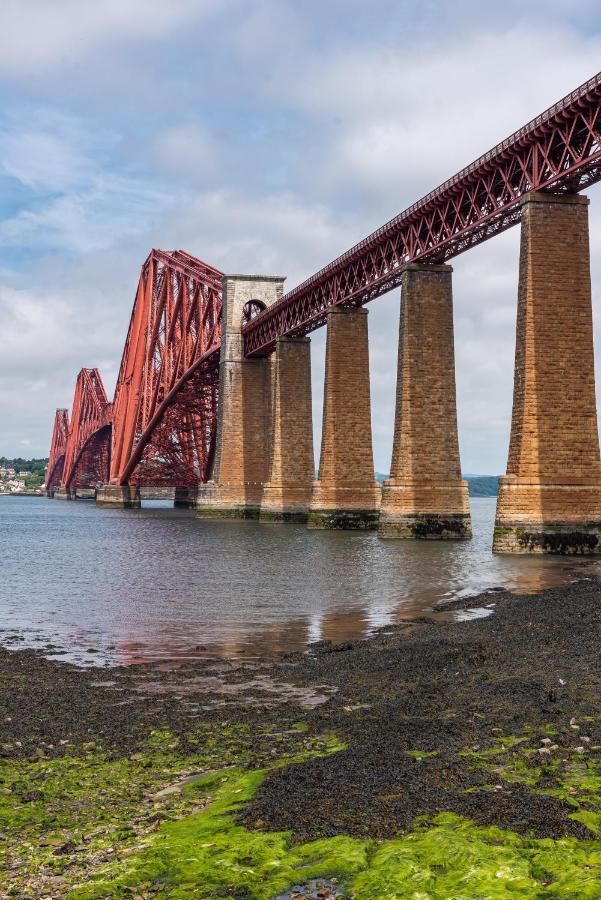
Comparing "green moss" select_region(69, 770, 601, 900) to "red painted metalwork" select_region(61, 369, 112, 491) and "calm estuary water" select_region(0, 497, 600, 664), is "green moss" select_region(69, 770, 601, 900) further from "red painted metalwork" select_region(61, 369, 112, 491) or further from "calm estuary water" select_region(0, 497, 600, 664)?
"red painted metalwork" select_region(61, 369, 112, 491)

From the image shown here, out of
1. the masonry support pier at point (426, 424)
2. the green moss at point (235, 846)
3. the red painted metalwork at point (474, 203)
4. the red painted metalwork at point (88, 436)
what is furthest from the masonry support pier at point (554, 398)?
the red painted metalwork at point (88, 436)

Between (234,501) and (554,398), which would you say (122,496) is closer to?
(234,501)

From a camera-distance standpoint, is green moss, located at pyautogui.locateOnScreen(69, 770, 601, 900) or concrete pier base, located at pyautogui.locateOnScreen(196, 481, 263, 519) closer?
green moss, located at pyautogui.locateOnScreen(69, 770, 601, 900)

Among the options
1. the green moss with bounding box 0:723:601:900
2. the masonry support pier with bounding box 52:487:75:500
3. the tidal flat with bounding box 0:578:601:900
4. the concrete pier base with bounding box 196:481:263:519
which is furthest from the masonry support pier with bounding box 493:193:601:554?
the masonry support pier with bounding box 52:487:75:500

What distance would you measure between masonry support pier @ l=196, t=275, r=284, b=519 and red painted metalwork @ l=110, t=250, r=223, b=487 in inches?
246

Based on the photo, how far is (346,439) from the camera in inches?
2157

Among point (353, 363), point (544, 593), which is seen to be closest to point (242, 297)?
point (353, 363)

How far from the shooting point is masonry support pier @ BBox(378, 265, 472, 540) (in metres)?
44.1

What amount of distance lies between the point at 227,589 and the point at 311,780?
19.4 m

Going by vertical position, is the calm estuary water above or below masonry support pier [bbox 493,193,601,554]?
below

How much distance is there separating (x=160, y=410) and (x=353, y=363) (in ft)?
138

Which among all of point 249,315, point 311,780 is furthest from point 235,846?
point 249,315

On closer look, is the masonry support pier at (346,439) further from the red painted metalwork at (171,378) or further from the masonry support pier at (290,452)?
the red painted metalwork at (171,378)

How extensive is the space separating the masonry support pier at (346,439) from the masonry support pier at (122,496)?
56065 mm
